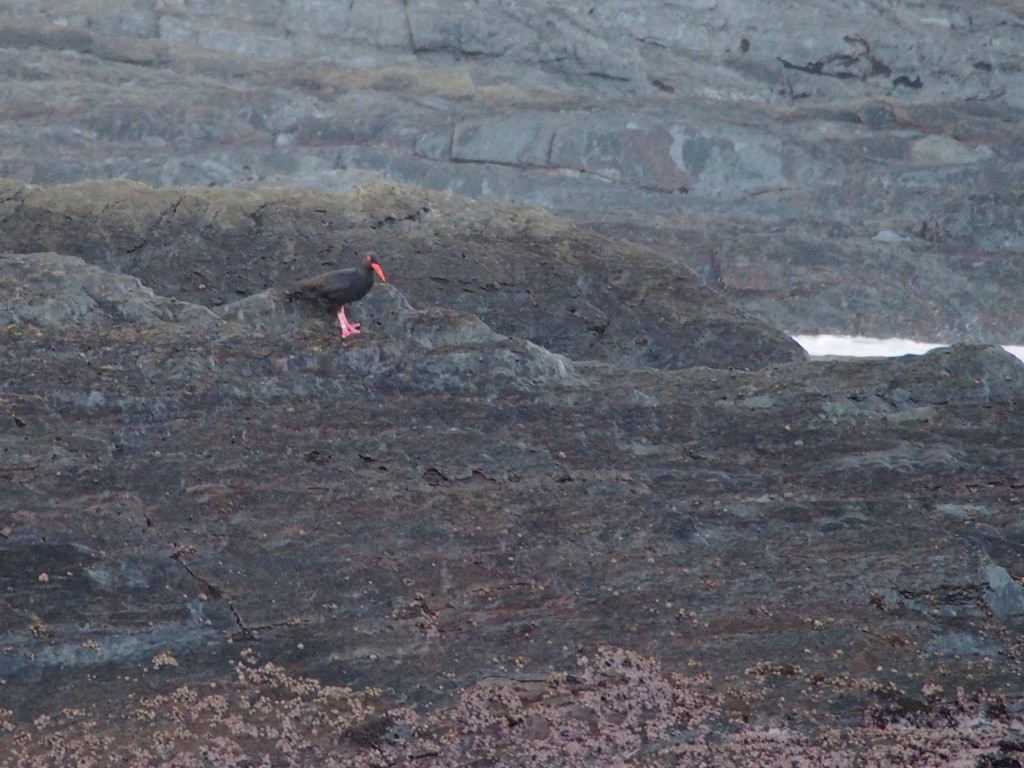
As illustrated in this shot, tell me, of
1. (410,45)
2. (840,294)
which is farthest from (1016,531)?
(410,45)

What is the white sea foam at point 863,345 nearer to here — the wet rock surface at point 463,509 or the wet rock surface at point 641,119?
the wet rock surface at point 641,119

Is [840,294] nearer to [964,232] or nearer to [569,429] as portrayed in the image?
[964,232]

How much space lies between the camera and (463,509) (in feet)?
38.1

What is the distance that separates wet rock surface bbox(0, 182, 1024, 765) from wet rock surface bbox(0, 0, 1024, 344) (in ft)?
47.3

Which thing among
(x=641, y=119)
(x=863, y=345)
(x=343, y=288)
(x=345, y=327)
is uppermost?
(x=343, y=288)

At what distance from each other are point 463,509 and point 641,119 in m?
20.4

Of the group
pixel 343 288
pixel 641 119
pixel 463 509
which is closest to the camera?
pixel 463 509

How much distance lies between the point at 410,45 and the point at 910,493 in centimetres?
2432

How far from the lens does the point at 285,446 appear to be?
11.9 metres

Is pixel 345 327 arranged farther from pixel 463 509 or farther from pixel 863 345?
pixel 863 345

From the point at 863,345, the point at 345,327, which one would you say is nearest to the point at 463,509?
the point at 345,327

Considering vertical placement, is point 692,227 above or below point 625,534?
below

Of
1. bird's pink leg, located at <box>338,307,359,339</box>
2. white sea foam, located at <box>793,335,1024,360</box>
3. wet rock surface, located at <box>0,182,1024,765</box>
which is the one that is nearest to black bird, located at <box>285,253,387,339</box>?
bird's pink leg, located at <box>338,307,359,339</box>

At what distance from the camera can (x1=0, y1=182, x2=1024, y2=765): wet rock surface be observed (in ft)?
33.7
